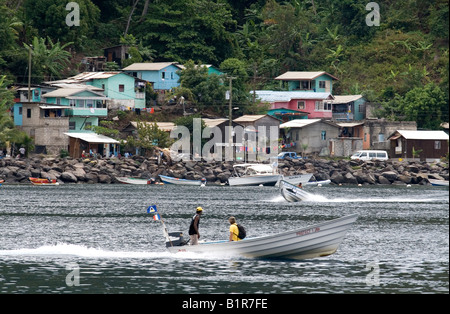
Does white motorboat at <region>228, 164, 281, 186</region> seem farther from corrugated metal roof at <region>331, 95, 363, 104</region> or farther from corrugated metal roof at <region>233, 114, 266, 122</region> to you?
corrugated metal roof at <region>331, 95, 363, 104</region>

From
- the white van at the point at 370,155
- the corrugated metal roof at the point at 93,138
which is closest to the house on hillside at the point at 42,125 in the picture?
the corrugated metal roof at the point at 93,138

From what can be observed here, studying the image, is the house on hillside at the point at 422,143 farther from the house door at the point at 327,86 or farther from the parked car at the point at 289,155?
the house door at the point at 327,86

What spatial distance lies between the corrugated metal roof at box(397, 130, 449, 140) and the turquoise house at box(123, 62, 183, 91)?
30.9m

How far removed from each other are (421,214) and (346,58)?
65099 mm

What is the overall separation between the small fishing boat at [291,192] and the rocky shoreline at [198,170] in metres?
24.1

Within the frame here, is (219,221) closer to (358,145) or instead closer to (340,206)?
(340,206)

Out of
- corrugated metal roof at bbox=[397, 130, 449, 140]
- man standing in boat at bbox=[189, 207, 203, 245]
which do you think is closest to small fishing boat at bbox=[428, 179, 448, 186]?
corrugated metal roof at bbox=[397, 130, 449, 140]

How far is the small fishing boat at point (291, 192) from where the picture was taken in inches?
2343

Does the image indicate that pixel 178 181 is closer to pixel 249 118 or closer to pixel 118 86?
pixel 249 118

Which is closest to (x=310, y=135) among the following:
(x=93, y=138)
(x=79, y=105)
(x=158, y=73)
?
(x=158, y=73)

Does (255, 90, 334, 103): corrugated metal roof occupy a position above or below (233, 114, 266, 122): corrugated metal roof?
above

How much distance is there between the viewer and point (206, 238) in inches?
1578

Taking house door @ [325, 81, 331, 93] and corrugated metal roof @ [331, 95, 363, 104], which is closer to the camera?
corrugated metal roof @ [331, 95, 363, 104]

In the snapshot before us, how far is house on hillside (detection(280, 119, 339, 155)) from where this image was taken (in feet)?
324
